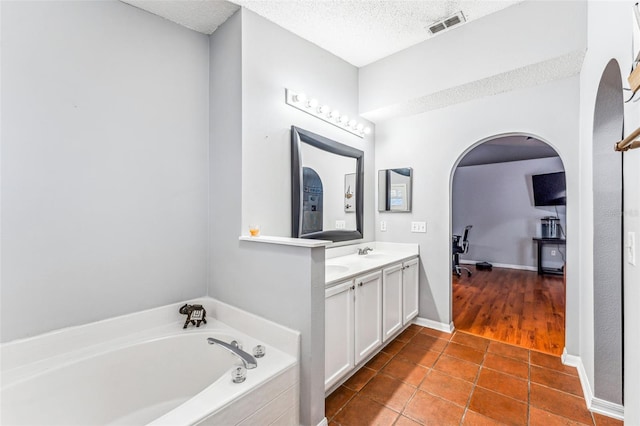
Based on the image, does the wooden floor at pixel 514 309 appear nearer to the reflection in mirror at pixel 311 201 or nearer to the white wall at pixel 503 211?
the white wall at pixel 503 211

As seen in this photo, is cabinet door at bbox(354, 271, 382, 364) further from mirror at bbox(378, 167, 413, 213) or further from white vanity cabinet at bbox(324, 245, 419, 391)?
mirror at bbox(378, 167, 413, 213)

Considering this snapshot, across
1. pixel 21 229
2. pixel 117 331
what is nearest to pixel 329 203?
pixel 117 331

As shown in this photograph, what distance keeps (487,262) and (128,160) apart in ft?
23.5

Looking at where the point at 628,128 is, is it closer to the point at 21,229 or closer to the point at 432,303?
the point at 432,303

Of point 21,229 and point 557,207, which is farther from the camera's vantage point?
point 557,207

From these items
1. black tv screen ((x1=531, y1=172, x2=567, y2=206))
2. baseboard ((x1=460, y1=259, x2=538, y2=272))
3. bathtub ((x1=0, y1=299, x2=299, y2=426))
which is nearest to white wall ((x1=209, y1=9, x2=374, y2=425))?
bathtub ((x1=0, y1=299, x2=299, y2=426))

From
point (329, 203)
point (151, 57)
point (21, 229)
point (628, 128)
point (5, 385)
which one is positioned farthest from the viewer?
point (329, 203)

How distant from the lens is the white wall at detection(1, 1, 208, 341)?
1530 mm

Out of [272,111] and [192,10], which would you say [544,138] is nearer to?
[272,111]

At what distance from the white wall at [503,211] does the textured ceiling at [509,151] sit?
0.25 meters

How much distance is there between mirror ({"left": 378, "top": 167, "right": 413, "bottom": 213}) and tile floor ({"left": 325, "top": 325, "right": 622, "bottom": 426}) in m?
1.47

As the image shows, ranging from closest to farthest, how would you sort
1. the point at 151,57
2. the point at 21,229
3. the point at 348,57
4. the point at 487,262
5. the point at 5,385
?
the point at 5,385
the point at 21,229
the point at 151,57
the point at 348,57
the point at 487,262

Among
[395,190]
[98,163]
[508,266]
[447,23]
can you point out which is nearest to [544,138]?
[447,23]

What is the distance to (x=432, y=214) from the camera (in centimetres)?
303
